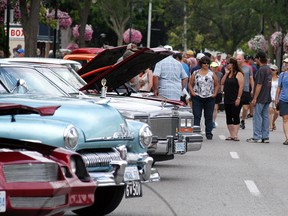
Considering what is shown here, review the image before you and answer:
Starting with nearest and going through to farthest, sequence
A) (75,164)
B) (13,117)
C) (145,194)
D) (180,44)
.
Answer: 1. (75,164)
2. (13,117)
3. (145,194)
4. (180,44)

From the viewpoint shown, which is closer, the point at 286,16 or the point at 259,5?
the point at 286,16

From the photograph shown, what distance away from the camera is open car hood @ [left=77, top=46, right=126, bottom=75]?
55.8 ft

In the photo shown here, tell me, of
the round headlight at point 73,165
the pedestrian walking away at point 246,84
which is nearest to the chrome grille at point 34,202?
the round headlight at point 73,165

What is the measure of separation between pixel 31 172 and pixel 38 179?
0.07 metres

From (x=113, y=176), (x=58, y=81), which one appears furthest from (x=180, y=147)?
(x=113, y=176)

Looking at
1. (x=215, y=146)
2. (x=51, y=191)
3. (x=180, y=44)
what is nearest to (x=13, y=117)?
(x=51, y=191)

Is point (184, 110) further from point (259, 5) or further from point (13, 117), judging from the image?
point (259, 5)

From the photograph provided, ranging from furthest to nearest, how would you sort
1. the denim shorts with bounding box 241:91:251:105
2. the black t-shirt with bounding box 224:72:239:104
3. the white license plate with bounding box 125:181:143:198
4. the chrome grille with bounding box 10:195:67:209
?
the denim shorts with bounding box 241:91:251:105, the black t-shirt with bounding box 224:72:239:104, the white license plate with bounding box 125:181:143:198, the chrome grille with bounding box 10:195:67:209

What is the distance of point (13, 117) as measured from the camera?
9422mm

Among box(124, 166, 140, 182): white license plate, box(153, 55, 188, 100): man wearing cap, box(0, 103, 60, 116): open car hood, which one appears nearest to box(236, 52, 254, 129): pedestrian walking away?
box(153, 55, 188, 100): man wearing cap

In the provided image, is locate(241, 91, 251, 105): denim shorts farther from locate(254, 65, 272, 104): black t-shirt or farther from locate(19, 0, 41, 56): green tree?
locate(19, 0, 41, 56): green tree

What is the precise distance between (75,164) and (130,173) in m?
2.11

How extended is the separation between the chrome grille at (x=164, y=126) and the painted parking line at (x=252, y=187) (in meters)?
1.23

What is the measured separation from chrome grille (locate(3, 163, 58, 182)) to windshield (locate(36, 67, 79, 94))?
5053 mm
